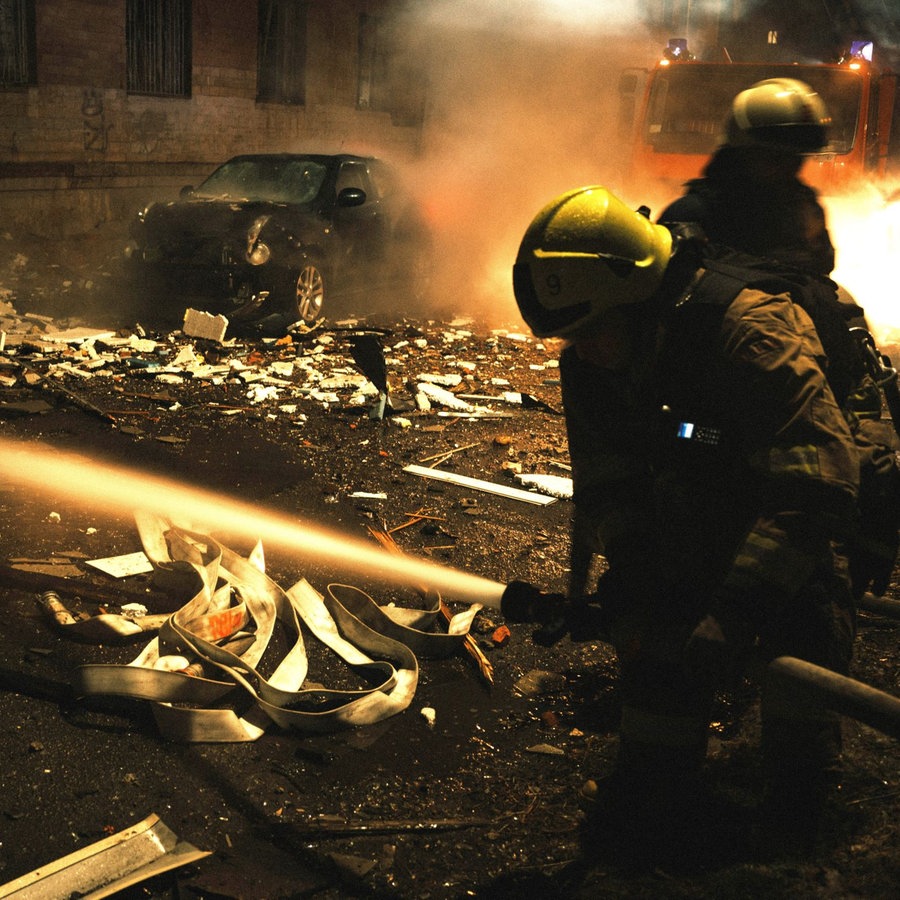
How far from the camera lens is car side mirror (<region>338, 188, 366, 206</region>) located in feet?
37.0

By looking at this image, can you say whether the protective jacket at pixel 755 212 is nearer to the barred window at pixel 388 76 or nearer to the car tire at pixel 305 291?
the car tire at pixel 305 291

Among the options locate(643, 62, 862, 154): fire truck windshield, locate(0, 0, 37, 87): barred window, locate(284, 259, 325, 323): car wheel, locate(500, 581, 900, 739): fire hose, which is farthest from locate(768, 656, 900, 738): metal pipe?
locate(0, 0, 37, 87): barred window

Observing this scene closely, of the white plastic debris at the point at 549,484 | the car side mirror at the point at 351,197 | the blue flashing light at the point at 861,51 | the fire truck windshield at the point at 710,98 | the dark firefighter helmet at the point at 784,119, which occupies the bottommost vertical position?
the white plastic debris at the point at 549,484

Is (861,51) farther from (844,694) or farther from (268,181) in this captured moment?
(844,694)

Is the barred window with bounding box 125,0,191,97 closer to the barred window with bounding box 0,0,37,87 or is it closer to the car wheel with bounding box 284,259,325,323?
the barred window with bounding box 0,0,37,87

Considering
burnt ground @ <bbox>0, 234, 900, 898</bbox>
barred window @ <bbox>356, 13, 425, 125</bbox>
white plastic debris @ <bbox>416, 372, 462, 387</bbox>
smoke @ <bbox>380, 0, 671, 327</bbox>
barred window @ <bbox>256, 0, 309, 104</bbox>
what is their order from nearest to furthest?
burnt ground @ <bbox>0, 234, 900, 898</bbox>, white plastic debris @ <bbox>416, 372, 462, 387</bbox>, smoke @ <bbox>380, 0, 671, 327</bbox>, barred window @ <bbox>256, 0, 309, 104</bbox>, barred window @ <bbox>356, 13, 425, 125</bbox>

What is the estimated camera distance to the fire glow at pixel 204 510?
16.1 ft

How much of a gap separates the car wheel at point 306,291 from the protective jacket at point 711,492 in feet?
26.6

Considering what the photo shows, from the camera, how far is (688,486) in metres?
2.58

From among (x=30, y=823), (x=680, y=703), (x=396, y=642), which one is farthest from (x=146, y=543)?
(x=680, y=703)

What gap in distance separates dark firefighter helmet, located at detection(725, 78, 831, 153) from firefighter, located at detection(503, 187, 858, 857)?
5.50 ft

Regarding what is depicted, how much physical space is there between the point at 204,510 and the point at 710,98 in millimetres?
9288

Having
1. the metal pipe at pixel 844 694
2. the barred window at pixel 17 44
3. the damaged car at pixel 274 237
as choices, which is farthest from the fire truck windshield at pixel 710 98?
the metal pipe at pixel 844 694

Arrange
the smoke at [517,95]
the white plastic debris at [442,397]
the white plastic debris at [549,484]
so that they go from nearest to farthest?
1. the white plastic debris at [549,484]
2. the white plastic debris at [442,397]
3. the smoke at [517,95]
